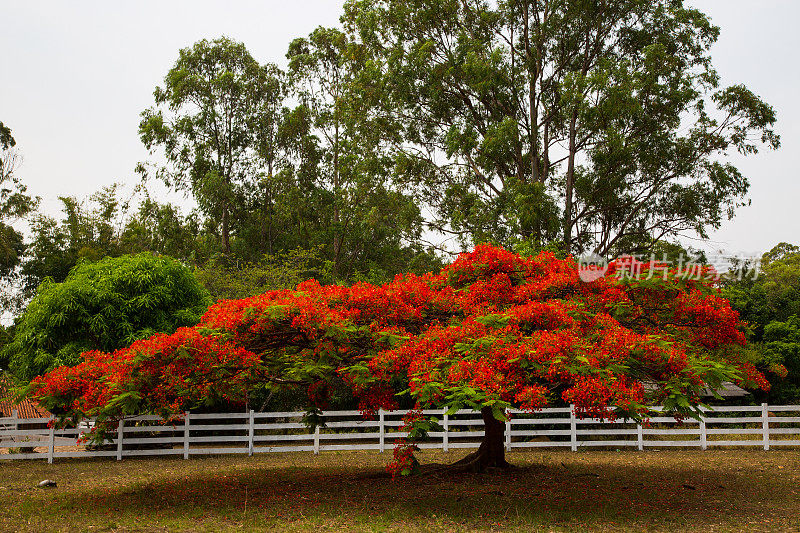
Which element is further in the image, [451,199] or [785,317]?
[785,317]

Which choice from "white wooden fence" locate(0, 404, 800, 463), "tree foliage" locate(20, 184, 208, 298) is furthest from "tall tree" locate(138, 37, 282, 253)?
"white wooden fence" locate(0, 404, 800, 463)

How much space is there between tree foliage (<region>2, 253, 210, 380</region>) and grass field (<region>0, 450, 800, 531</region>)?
3.91m

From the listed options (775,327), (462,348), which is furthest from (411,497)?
(775,327)

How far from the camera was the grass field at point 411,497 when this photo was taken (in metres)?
8.25

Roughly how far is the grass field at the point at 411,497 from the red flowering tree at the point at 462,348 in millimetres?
1049

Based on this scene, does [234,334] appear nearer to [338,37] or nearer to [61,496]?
[61,496]

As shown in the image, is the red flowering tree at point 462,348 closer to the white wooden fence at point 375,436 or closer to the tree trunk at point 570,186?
the white wooden fence at point 375,436

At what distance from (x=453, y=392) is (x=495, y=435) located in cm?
434

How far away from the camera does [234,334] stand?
9328 millimetres

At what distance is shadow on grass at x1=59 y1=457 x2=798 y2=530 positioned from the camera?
8.50 m

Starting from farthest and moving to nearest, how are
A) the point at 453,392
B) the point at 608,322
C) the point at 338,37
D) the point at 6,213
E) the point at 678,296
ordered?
the point at 6,213 → the point at 338,37 → the point at 678,296 → the point at 608,322 → the point at 453,392

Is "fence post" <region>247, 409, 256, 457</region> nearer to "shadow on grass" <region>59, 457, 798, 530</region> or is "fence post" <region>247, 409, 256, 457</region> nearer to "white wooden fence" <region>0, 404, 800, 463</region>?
"white wooden fence" <region>0, 404, 800, 463</region>

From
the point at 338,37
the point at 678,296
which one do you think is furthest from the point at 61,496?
the point at 338,37

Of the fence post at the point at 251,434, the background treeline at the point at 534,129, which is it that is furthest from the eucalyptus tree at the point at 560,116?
the fence post at the point at 251,434
